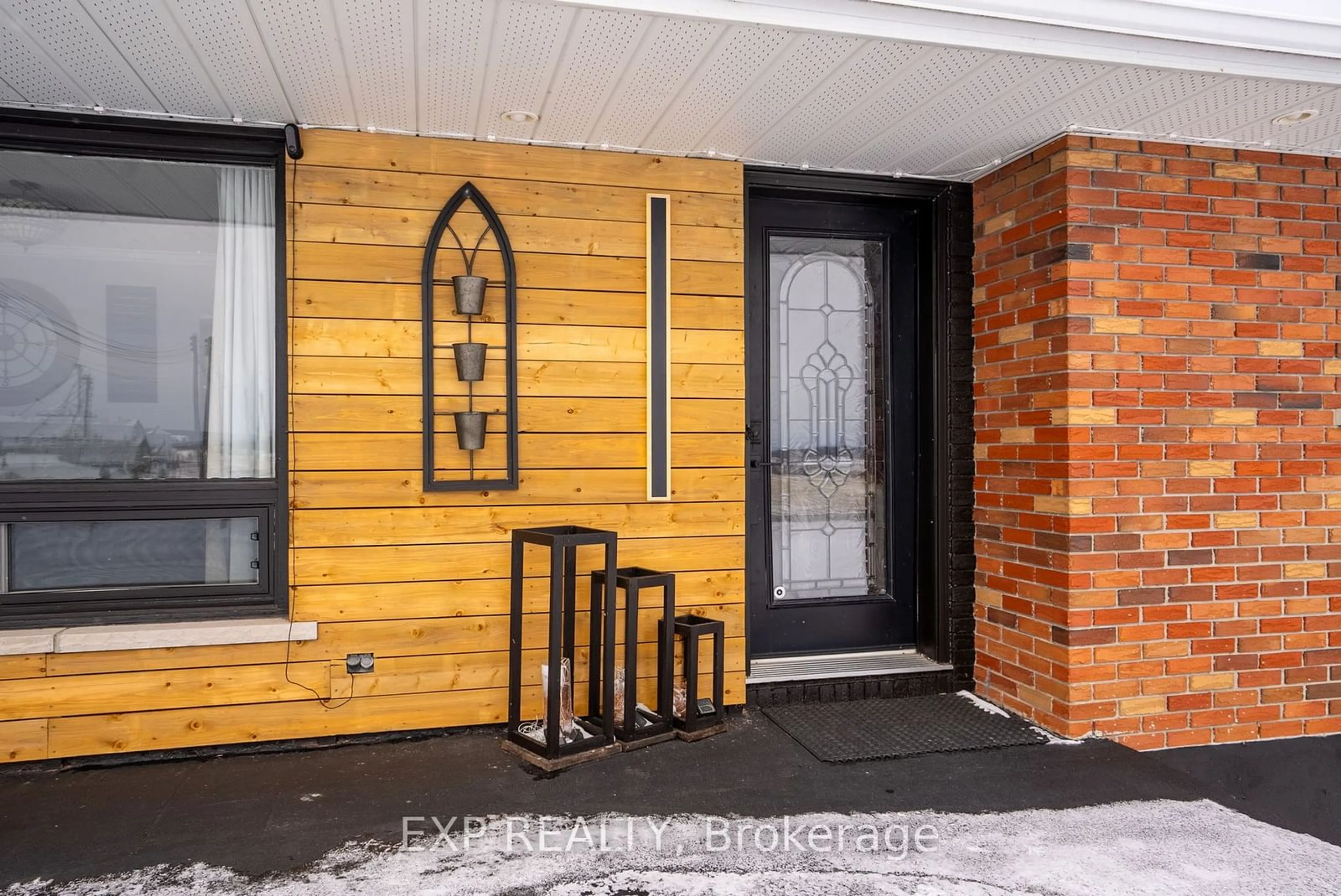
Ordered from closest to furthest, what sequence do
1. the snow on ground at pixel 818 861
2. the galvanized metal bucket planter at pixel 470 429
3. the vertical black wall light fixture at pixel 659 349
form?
1. the snow on ground at pixel 818 861
2. the galvanized metal bucket planter at pixel 470 429
3. the vertical black wall light fixture at pixel 659 349

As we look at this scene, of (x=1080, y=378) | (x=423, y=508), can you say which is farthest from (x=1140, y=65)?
(x=423, y=508)

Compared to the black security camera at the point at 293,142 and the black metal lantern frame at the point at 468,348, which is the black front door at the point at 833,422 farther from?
the black security camera at the point at 293,142

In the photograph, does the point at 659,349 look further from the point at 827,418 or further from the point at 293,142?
the point at 293,142

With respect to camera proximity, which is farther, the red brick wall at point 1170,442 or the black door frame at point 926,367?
the black door frame at point 926,367

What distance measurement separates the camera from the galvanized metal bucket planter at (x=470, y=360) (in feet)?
10.2


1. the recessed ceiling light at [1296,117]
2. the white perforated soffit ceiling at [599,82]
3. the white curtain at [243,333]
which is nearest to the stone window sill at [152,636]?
the white curtain at [243,333]

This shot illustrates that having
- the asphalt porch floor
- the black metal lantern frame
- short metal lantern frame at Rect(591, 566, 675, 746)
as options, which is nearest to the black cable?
the asphalt porch floor

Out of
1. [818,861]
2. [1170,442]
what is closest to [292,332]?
[818,861]

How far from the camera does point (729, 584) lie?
3490mm

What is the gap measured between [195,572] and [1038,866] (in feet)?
9.04

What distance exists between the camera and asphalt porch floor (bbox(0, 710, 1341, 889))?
2385 millimetres

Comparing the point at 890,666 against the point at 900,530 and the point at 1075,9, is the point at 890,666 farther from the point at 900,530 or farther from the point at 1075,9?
the point at 1075,9

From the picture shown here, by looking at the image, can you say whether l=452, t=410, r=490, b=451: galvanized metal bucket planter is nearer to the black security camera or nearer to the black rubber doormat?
the black security camera

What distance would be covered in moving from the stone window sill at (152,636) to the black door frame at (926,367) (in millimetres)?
1713
